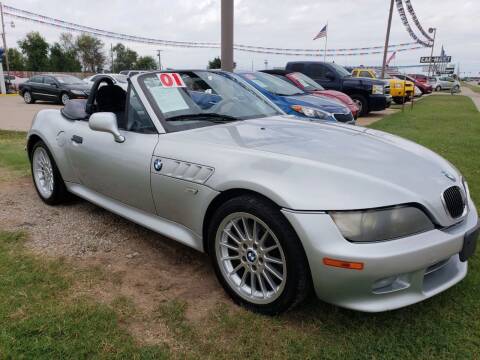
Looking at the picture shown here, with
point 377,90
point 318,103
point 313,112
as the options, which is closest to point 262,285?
point 313,112

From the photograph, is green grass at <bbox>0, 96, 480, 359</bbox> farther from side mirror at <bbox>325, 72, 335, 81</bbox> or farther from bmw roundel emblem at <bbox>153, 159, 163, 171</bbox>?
side mirror at <bbox>325, 72, 335, 81</bbox>

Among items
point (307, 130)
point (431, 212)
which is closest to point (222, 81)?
point (307, 130)

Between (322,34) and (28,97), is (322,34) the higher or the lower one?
A: the higher one

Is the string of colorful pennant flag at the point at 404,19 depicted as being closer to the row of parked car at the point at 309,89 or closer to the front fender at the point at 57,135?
the row of parked car at the point at 309,89

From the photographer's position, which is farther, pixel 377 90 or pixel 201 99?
pixel 377 90

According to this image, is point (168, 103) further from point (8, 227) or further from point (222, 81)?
point (8, 227)

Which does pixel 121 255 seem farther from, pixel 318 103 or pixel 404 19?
pixel 404 19

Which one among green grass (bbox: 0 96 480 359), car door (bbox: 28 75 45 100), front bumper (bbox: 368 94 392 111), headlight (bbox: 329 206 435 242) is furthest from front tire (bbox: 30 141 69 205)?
car door (bbox: 28 75 45 100)

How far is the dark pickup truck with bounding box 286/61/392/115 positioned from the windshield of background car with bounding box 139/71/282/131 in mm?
9945

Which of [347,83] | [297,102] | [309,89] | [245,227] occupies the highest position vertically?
[347,83]

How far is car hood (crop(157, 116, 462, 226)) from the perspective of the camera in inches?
77.2

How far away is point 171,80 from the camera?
315 cm

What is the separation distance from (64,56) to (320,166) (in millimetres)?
68826

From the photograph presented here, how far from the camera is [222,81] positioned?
355cm
